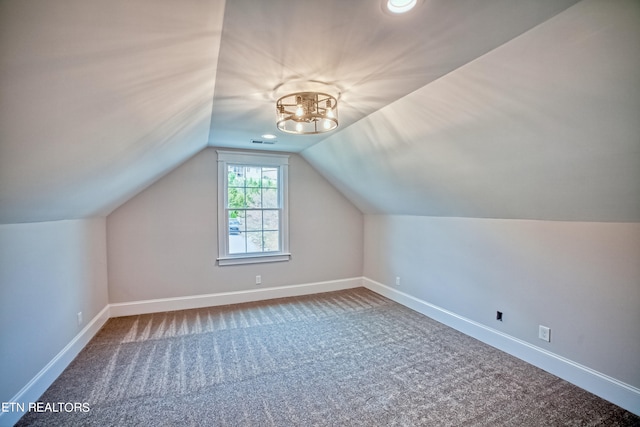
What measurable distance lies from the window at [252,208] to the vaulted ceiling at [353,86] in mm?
1613

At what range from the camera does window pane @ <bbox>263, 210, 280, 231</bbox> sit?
192 inches

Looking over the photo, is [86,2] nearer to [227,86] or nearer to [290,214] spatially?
[227,86]

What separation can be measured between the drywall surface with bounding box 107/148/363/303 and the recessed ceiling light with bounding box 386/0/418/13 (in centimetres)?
361

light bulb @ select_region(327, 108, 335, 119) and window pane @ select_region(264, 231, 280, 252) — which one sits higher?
light bulb @ select_region(327, 108, 335, 119)

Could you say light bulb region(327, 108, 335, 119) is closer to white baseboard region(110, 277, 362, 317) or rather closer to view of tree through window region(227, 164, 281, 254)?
view of tree through window region(227, 164, 281, 254)

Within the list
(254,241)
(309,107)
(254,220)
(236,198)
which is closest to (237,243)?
(254,241)

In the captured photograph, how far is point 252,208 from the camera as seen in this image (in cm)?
479

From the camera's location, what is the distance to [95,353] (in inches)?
120

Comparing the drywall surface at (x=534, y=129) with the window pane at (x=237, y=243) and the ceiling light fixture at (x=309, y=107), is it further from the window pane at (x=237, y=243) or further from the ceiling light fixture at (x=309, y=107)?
the window pane at (x=237, y=243)

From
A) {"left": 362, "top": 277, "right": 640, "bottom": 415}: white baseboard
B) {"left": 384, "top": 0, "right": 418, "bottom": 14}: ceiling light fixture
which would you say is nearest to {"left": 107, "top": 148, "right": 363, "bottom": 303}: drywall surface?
{"left": 362, "top": 277, "right": 640, "bottom": 415}: white baseboard

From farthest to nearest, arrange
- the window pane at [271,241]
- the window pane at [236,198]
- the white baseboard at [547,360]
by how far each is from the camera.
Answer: the window pane at [271,241], the window pane at [236,198], the white baseboard at [547,360]

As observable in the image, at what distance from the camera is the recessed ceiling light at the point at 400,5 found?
1.33 metres

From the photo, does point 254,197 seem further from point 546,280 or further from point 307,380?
point 546,280

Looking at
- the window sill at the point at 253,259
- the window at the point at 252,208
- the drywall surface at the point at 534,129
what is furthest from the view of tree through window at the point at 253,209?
the drywall surface at the point at 534,129
